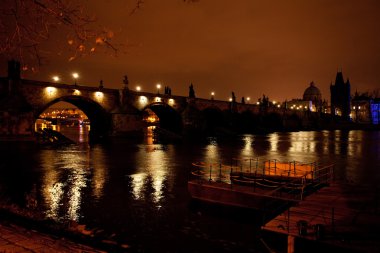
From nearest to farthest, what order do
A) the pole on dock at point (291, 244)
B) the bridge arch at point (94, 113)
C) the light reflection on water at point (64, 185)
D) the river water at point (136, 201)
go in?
the pole on dock at point (291, 244) → the river water at point (136, 201) → the light reflection on water at point (64, 185) → the bridge arch at point (94, 113)

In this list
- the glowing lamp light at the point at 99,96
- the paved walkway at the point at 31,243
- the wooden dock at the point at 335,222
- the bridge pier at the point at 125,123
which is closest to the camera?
the paved walkway at the point at 31,243

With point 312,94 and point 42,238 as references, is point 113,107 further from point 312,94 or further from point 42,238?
point 312,94

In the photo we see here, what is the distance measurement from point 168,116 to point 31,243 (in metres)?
70.6

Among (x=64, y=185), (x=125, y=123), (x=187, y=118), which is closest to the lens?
(x=64, y=185)

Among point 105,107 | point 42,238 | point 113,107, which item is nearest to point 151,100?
point 113,107

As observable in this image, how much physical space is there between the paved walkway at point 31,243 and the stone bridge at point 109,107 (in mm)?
38832

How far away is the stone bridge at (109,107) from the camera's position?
4300 centimetres

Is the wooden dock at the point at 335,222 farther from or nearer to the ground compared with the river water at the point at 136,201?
farther from the ground

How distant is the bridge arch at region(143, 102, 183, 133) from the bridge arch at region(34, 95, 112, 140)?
1084 centimetres

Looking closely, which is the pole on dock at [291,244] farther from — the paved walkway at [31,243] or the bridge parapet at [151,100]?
the bridge parapet at [151,100]

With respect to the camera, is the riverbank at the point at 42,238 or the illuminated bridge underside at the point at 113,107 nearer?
the riverbank at the point at 42,238

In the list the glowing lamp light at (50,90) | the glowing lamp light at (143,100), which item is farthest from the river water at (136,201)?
the glowing lamp light at (143,100)

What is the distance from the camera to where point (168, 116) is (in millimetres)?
77375

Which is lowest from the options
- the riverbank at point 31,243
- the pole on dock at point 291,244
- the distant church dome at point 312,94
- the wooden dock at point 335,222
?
the pole on dock at point 291,244
